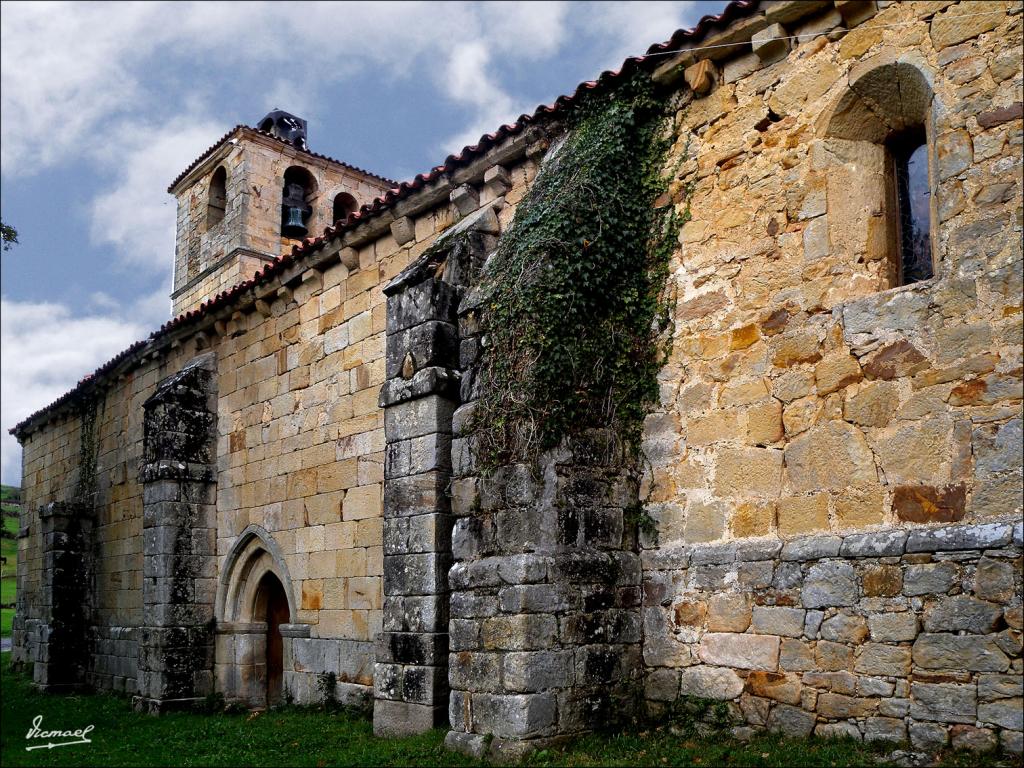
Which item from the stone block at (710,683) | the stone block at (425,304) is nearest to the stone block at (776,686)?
the stone block at (710,683)

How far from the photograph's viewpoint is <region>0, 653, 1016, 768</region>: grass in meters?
5.91

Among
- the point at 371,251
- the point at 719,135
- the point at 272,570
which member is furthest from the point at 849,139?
the point at 272,570

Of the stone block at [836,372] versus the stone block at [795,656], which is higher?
the stone block at [836,372]

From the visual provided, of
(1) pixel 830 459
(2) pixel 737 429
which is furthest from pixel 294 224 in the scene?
(1) pixel 830 459

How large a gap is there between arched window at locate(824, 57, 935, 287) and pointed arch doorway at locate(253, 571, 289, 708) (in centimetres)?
856

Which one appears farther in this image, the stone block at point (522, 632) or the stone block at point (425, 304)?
the stone block at point (425, 304)

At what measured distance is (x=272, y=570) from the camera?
11.7 metres

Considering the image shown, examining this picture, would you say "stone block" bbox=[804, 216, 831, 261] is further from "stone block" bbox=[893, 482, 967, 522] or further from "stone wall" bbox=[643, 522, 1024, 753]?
"stone wall" bbox=[643, 522, 1024, 753]

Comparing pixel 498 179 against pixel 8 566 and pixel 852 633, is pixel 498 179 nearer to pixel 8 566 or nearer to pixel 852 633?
pixel 852 633

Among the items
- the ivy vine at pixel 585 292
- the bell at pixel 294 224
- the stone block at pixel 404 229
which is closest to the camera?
the ivy vine at pixel 585 292

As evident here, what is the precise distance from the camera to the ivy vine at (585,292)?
7176mm

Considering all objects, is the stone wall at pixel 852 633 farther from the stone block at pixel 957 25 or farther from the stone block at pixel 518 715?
the stone block at pixel 957 25

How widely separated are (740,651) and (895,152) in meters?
3.80

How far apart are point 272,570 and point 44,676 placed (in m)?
6.73
